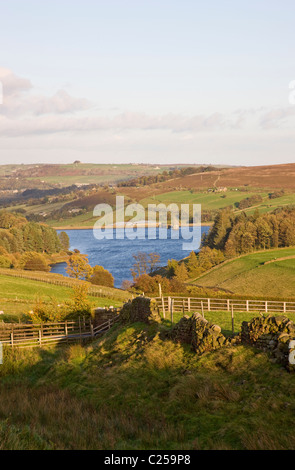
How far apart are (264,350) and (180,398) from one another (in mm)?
3767

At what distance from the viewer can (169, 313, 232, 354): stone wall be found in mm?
19141

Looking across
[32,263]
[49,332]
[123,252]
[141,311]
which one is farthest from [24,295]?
[123,252]

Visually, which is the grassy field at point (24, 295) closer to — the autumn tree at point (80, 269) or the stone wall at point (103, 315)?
the stone wall at point (103, 315)

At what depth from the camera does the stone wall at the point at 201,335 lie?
19.1m

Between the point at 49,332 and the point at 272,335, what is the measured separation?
18121 millimetres

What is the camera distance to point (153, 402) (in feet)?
54.9

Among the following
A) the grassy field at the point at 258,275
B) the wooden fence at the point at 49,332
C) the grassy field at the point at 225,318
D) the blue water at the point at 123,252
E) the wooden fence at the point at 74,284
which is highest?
the grassy field at the point at 225,318

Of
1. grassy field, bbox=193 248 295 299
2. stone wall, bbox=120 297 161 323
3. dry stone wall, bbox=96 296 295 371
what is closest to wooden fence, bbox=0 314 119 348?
stone wall, bbox=120 297 161 323

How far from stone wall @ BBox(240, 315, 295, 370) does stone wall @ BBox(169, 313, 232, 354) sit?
3.48 ft

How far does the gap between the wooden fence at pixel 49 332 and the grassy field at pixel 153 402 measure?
6.33m

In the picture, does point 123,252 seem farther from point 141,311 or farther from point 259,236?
point 141,311

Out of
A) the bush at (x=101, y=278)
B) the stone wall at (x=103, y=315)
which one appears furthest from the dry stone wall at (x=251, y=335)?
the bush at (x=101, y=278)
